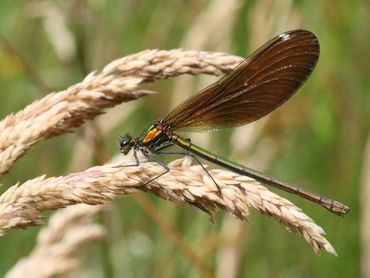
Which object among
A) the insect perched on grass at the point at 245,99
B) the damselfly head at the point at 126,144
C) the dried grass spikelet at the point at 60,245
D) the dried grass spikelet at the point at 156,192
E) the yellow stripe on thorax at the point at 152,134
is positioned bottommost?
the dried grass spikelet at the point at 60,245

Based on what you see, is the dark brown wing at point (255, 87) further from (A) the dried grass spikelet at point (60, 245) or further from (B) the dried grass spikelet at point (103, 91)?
(A) the dried grass spikelet at point (60, 245)

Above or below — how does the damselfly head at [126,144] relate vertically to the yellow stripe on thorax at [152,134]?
below

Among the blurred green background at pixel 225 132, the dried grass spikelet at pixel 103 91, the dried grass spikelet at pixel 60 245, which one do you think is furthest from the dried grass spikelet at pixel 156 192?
the blurred green background at pixel 225 132

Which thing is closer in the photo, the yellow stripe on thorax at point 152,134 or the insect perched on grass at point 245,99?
the insect perched on grass at point 245,99

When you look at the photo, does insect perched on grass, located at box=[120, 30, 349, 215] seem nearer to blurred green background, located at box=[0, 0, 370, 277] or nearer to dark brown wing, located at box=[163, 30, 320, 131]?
dark brown wing, located at box=[163, 30, 320, 131]

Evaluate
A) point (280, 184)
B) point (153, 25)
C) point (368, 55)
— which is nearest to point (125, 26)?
point (153, 25)

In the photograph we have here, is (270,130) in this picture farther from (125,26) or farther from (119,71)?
(119,71)

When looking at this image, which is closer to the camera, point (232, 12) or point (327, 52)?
point (327, 52)
